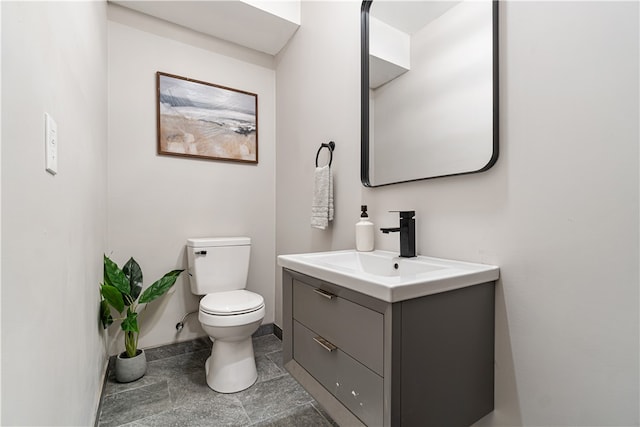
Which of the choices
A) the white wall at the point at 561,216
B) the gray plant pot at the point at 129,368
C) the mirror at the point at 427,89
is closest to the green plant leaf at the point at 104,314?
the gray plant pot at the point at 129,368

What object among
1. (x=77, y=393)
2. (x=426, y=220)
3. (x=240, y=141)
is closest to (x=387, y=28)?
(x=426, y=220)

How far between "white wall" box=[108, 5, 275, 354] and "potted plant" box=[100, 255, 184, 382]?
0.56ft

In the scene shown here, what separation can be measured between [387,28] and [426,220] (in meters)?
0.91

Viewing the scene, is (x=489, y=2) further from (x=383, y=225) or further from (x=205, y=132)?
(x=205, y=132)

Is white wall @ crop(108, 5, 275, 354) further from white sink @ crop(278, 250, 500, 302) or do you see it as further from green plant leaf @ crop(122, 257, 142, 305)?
white sink @ crop(278, 250, 500, 302)

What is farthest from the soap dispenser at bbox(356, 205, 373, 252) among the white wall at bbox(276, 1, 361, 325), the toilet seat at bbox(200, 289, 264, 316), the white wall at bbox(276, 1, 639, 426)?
the toilet seat at bbox(200, 289, 264, 316)

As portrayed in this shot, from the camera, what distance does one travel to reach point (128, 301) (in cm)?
184

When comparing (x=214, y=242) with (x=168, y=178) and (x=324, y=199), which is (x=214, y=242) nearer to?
(x=168, y=178)

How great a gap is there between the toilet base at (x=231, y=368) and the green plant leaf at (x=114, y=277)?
0.61m

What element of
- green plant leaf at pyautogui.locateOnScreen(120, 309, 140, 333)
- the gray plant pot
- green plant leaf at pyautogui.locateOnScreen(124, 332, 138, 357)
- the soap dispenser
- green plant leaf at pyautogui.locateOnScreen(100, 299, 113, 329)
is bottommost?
the gray plant pot

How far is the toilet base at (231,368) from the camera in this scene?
5.59ft

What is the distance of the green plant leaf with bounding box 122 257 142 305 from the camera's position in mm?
1866

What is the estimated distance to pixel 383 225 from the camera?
4.79 ft

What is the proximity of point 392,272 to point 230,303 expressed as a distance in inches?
39.1
